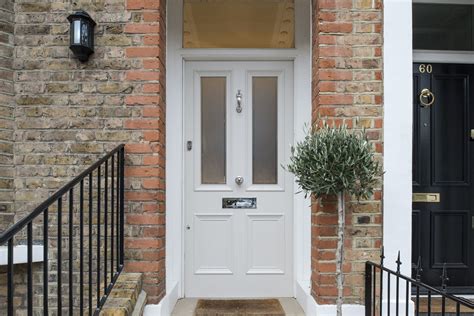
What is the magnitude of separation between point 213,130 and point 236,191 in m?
0.54

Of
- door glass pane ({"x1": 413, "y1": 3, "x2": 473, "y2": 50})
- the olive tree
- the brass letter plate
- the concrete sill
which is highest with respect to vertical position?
door glass pane ({"x1": 413, "y1": 3, "x2": 473, "y2": 50})

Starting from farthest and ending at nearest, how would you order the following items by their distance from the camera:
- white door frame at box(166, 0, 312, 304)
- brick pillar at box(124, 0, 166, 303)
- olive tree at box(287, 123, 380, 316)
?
white door frame at box(166, 0, 312, 304) < brick pillar at box(124, 0, 166, 303) < olive tree at box(287, 123, 380, 316)

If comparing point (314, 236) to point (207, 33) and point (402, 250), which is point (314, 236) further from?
point (207, 33)

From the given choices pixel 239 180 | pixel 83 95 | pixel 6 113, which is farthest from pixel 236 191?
pixel 6 113

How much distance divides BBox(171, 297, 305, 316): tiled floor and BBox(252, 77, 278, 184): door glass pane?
0.97 meters

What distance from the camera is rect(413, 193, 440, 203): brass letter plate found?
10.6 feet

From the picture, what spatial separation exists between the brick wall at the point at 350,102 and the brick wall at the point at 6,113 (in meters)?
2.16

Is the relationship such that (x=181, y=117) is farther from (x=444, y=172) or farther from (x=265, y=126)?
(x=444, y=172)

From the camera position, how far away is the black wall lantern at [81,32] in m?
2.74

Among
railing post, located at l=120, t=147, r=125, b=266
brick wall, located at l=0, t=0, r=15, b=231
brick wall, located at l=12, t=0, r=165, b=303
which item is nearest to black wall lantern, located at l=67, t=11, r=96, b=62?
brick wall, located at l=12, t=0, r=165, b=303

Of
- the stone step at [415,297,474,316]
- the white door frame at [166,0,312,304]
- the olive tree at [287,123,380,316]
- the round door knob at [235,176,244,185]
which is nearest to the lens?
the olive tree at [287,123,380,316]

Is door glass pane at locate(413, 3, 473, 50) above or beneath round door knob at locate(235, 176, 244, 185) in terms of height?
above

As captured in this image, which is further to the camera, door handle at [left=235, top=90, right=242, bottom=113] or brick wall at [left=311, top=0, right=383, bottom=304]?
door handle at [left=235, top=90, right=242, bottom=113]

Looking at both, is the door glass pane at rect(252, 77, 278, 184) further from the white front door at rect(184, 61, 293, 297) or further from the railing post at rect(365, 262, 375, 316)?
Answer: the railing post at rect(365, 262, 375, 316)
